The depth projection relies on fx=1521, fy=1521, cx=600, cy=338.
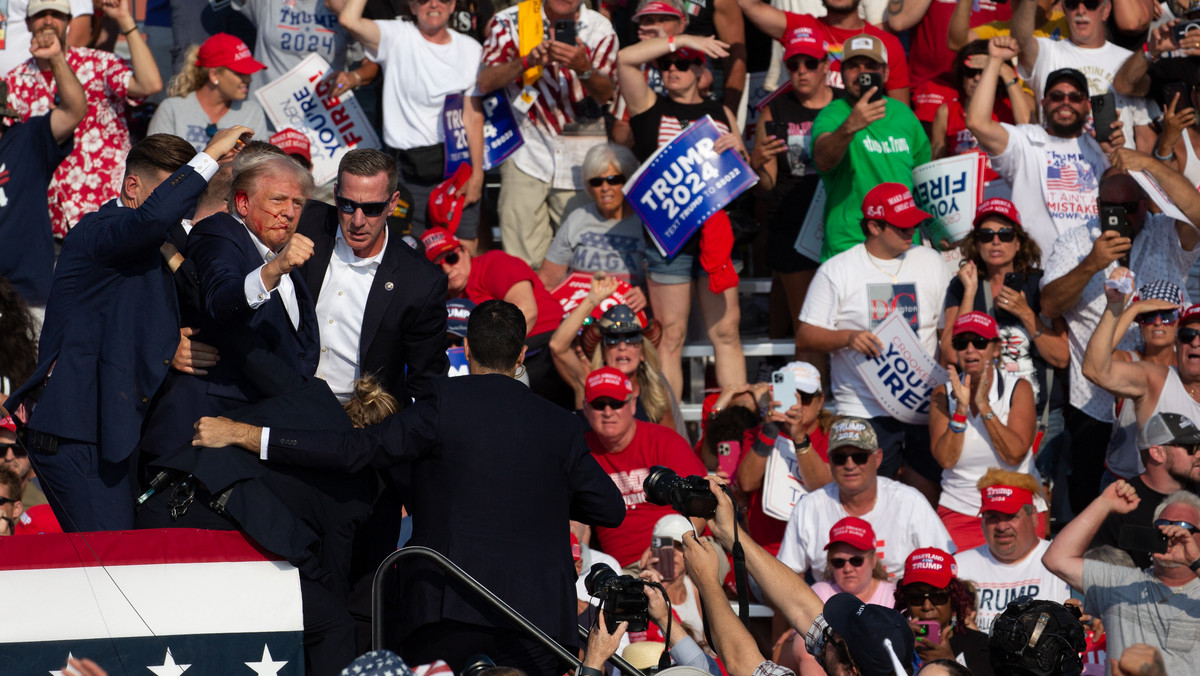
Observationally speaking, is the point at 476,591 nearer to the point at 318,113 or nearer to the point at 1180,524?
the point at 1180,524

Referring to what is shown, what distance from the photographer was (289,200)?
518 centimetres

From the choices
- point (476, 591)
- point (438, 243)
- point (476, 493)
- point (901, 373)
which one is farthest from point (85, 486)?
point (901, 373)

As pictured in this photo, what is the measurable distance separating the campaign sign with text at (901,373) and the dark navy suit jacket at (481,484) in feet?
11.3

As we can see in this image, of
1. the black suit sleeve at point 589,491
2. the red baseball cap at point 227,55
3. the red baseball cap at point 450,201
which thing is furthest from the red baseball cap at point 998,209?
the red baseball cap at point 227,55

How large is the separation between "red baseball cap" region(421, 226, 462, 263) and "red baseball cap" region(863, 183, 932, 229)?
2.28m

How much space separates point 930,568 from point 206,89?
5048 millimetres

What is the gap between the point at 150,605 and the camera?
452cm

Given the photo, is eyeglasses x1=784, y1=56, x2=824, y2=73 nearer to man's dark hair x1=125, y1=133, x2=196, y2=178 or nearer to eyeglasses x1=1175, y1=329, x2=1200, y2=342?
eyeglasses x1=1175, y1=329, x2=1200, y2=342

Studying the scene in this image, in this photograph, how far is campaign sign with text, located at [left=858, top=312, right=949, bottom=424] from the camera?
8109mm

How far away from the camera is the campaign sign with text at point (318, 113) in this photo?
9141mm

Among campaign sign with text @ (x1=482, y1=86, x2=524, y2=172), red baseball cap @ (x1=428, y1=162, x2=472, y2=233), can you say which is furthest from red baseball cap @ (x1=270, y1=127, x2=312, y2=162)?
campaign sign with text @ (x1=482, y1=86, x2=524, y2=172)

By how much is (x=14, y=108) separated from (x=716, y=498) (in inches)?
224

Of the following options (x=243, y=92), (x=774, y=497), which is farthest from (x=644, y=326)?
(x=243, y=92)

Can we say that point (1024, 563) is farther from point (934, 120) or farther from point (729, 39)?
point (729, 39)
